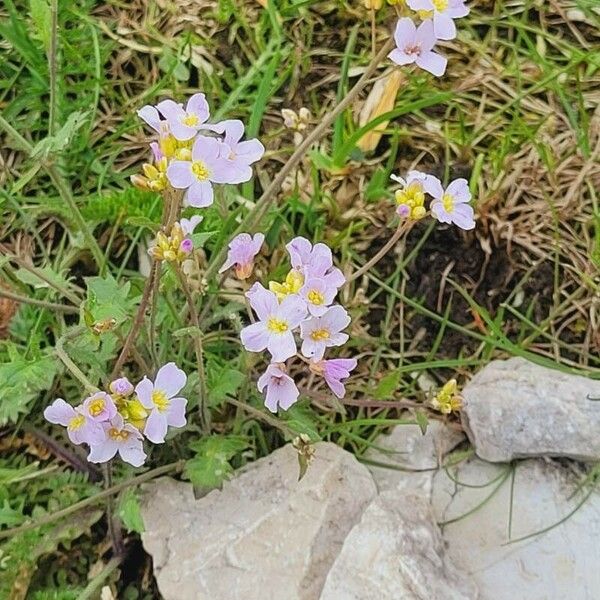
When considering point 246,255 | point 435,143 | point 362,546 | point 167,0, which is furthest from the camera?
point 167,0

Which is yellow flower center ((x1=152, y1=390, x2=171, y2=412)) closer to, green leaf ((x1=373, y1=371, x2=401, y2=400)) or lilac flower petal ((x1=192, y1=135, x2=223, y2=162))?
lilac flower petal ((x1=192, y1=135, x2=223, y2=162))

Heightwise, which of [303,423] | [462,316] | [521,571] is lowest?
[521,571]

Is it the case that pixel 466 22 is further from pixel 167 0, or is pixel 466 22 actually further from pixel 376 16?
pixel 167 0

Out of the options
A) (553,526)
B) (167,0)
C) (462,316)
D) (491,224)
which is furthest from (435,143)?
(553,526)

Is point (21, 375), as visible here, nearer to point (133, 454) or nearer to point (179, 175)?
point (133, 454)

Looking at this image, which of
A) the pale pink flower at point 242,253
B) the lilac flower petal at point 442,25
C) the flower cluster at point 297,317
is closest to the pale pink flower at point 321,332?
the flower cluster at point 297,317

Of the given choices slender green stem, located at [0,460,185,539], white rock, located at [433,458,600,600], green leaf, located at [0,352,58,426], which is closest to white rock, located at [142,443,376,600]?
slender green stem, located at [0,460,185,539]

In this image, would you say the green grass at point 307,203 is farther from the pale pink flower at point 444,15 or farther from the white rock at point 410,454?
the pale pink flower at point 444,15
